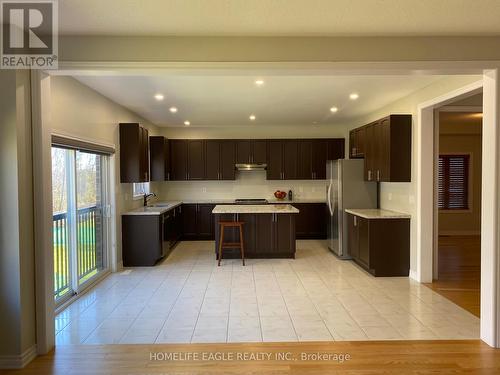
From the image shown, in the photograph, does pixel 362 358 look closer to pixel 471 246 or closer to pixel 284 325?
pixel 284 325

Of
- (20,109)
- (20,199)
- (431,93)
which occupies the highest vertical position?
(431,93)

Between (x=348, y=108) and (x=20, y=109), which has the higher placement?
A: (x=348, y=108)

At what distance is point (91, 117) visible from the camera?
4.60 meters

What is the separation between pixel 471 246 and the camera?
7316 mm

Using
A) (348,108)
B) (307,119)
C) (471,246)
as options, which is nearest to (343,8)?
(348,108)

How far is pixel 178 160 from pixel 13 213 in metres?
5.63

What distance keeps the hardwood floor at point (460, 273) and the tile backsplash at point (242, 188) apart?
2.97 metres

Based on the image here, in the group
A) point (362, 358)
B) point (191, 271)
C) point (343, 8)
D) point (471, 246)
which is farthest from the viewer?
point (471, 246)

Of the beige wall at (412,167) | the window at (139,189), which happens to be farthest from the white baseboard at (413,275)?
the window at (139,189)

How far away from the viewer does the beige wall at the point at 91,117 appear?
12.4 ft

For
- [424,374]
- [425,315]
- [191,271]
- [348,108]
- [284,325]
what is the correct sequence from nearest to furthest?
1. [424,374]
2. [284,325]
3. [425,315]
4. [191,271]
5. [348,108]

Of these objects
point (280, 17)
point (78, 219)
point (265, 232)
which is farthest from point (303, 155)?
point (280, 17)

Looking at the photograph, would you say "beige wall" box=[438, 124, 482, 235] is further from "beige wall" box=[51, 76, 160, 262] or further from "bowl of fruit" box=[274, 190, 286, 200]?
"beige wall" box=[51, 76, 160, 262]

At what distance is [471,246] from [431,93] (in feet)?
14.4
